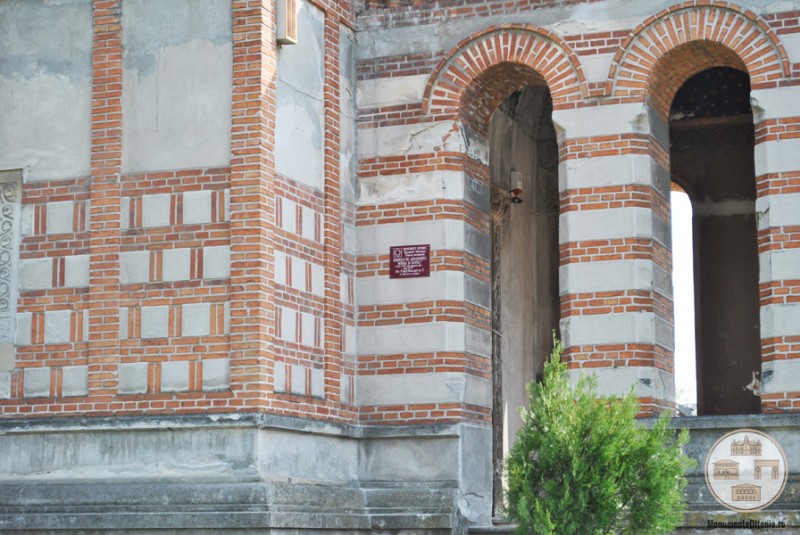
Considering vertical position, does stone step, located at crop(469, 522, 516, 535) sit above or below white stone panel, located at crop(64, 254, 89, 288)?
below

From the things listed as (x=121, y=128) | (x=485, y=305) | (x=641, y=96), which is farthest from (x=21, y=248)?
(x=641, y=96)

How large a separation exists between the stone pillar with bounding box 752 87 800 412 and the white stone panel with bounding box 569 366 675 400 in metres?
1.05

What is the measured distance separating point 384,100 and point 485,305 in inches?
96.9

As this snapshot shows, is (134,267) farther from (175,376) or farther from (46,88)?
(46,88)

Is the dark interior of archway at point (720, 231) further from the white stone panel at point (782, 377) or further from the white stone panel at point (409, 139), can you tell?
the white stone panel at point (782, 377)

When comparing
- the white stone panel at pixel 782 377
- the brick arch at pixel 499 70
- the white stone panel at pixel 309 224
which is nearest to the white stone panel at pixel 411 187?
the brick arch at pixel 499 70

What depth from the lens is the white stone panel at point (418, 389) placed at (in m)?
15.1

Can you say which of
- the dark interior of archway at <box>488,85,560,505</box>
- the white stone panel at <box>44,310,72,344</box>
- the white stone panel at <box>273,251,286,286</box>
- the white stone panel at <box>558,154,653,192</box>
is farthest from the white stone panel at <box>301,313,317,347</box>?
the dark interior of archway at <box>488,85,560,505</box>

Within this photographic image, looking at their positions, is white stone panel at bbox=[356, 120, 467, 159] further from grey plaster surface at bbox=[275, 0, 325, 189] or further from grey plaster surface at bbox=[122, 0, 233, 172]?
grey plaster surface at bbox=[122, 0, 233, 172]

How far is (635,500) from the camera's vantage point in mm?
12344

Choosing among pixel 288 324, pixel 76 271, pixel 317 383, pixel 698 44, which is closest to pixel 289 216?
pixel 288 324

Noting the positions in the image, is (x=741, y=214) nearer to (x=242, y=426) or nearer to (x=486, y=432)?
(x=486, y=432)

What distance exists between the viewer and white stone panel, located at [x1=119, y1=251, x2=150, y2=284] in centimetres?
1402

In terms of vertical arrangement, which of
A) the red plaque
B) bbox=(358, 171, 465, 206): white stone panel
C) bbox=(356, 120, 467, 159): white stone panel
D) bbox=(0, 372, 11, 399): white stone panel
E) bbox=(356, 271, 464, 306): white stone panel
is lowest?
bbox=(0, 372, 11, 399): white stone panel
